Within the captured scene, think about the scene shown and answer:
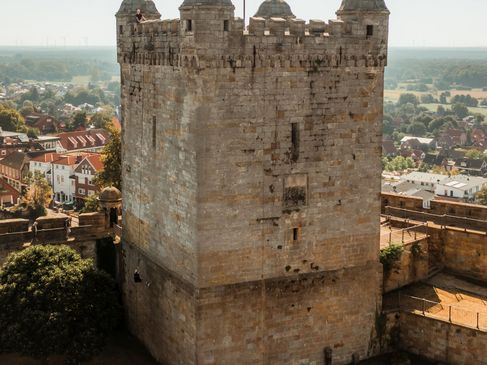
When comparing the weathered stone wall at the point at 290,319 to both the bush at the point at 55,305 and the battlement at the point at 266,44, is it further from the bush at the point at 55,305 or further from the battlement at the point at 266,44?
the battlement at the point at 266,44

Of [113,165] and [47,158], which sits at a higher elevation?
[113,165]

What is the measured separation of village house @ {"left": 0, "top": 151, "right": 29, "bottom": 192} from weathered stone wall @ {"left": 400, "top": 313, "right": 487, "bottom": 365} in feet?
244

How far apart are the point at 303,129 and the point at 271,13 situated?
522 centimetres

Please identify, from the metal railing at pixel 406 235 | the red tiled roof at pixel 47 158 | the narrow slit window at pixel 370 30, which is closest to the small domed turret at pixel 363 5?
the narrow slit window at pixel 370 30

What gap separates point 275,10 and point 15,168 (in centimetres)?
7737

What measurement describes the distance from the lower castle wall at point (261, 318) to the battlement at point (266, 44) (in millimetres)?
7105

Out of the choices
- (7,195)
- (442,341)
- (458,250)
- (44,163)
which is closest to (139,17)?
(442,341)

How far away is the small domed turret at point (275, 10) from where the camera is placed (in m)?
26.3

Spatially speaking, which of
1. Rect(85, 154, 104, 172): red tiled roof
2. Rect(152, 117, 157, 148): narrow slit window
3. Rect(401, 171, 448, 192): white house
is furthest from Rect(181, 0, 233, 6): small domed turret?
Rect(401, 171, 448, 192): white house

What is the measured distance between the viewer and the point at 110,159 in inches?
1934

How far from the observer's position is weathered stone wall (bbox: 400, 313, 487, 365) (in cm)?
2552

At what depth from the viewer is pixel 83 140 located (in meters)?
122

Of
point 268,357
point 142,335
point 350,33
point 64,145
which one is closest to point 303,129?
point 350,33

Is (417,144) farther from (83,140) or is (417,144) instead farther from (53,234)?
(53,234)
